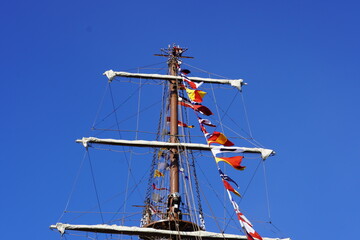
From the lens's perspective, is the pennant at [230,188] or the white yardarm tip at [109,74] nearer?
the pennant at [230,188]

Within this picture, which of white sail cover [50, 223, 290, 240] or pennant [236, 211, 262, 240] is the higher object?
white sail cover [50, 223, 290, 240]

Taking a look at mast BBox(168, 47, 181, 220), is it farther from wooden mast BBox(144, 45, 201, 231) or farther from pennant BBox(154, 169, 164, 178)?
pennant BBox(154, 169, 164, 178)

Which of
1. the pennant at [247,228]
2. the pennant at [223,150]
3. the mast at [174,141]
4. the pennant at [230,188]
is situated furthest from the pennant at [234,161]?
the mast at [174,141]

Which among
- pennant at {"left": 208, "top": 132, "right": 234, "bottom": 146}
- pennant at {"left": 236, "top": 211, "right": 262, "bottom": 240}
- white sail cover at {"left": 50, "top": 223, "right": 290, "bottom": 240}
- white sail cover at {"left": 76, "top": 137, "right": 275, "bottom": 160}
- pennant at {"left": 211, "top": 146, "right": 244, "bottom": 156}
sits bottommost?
pennant at {"left": 236, "top": 211, "right": 262, "bottom": 240}

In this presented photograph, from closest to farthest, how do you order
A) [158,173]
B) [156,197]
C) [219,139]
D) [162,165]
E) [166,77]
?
[219,139]
[162,165]
[156,197]
[158,173]
[166,77]

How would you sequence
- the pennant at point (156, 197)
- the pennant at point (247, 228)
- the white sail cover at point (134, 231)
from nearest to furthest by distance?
the pennant at point (247, 228) < the white sail cover at point (134, 231) < the pennant at point (156, 197)

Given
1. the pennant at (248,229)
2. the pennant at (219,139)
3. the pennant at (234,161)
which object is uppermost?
the pennant at (219,139)

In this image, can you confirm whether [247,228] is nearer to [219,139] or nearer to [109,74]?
[219,139]

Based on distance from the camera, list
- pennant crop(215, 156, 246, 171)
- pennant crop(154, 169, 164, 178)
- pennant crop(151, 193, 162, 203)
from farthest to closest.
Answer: pennant crop(154, 169, 164, 178) < pennant crop(151, 193, 162, 203) < pennant crop(215, 156, 246, 171)

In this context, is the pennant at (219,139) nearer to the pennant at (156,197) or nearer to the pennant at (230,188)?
the pennant at (230,188)

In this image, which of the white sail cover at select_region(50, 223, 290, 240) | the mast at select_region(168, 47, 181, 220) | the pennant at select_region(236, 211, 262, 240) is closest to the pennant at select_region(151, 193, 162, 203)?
the mast at select_region(168, 47, 181, 220)

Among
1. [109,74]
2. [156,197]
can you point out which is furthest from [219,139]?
[109,74]

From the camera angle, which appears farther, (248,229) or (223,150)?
(223,150)

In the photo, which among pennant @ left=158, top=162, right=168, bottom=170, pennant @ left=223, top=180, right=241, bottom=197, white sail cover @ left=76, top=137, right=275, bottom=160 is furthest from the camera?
pennant @ left=158, top=162, right=168, bottom=170
